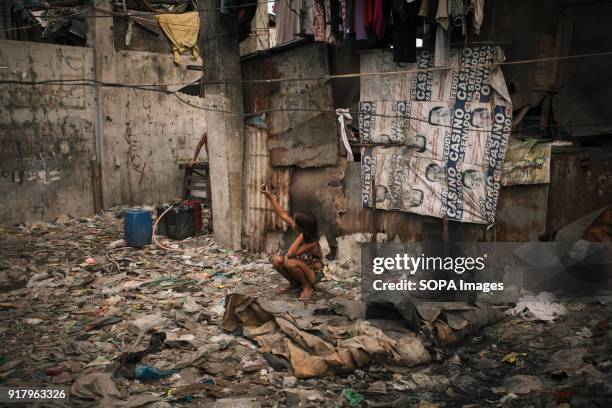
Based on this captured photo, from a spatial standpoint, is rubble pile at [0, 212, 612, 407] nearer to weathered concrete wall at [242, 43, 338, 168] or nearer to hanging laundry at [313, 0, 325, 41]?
weathered concrete wall at [242, 43, 338, 168]

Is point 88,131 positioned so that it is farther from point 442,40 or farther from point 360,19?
A: point 442,40

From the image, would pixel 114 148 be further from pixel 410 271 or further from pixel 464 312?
pixel 464 312

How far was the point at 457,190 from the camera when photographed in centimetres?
663

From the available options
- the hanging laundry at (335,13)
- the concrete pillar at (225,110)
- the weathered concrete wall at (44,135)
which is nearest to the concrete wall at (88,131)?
the weathered concrete wall at (44,135)

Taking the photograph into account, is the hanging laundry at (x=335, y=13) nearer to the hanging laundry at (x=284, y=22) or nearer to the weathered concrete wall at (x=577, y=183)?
the hanging laundry at (x=284, y=22)

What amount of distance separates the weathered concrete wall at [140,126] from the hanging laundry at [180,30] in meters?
0.43

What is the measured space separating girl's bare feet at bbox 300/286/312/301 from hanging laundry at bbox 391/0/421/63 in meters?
3.01

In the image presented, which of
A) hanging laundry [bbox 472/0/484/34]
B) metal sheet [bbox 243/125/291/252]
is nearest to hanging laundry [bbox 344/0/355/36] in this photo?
hanging laundry [bbox 472/0/484/34]

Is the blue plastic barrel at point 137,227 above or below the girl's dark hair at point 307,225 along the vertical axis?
below

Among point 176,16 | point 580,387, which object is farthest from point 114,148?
point 580,387

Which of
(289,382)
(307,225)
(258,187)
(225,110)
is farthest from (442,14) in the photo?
(289,382)

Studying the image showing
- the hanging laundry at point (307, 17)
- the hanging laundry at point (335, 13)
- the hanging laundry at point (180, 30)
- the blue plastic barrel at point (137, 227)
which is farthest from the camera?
the hanging laundry at point (180, 30)

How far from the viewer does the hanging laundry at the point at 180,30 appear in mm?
11734

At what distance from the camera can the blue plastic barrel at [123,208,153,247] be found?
8.48 meters
